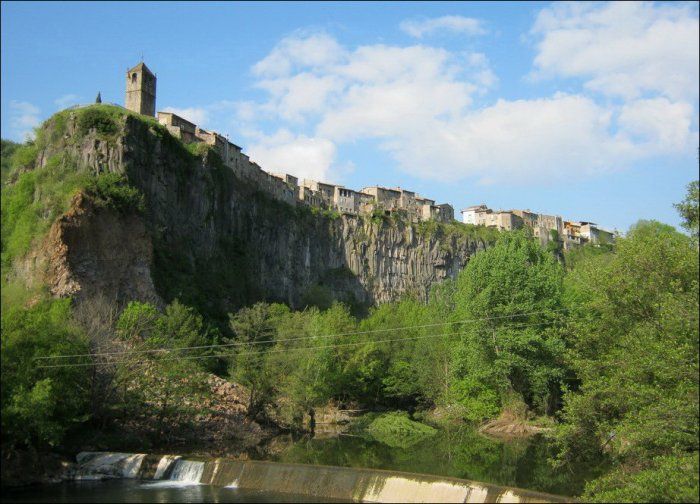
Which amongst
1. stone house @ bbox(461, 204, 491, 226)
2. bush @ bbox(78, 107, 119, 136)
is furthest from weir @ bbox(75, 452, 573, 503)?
stone house @ bbox(461, 204, 491, 226)

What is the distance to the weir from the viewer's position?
23500mm

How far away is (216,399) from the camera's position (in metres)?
41.6

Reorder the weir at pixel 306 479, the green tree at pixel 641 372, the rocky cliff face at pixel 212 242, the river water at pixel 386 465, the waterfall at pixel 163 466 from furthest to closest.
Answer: the rocky cliff face at pixel 212 242
the waterfall at pixel 163 466
the river water at pixel 386 465
the weir at pixel 306 479
the green tree at pixel 641 372

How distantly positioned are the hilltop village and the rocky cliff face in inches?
169

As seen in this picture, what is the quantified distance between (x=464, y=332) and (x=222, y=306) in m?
36.1

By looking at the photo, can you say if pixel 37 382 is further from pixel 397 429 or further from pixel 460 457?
pixel 397 429

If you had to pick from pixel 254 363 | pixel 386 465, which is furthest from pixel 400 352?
pixel 386 465

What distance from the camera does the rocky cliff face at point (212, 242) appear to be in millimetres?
56500

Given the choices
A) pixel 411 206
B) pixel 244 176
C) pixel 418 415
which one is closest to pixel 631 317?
pixel 418 415

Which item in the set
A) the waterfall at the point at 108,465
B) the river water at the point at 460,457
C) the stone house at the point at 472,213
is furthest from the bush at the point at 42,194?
the stone house at the point at 472,213

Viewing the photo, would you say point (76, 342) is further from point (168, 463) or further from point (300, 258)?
point (300, 258)

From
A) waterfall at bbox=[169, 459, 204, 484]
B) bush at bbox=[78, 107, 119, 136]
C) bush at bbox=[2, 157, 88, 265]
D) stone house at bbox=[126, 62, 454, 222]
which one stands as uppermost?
stone house at bbox=[126, 62, 454, 222]

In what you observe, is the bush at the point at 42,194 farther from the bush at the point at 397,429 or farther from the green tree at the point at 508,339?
the green tree at the point at 508,339

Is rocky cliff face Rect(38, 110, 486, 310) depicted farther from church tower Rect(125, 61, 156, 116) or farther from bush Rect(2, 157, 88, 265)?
church tower Rect(125, 61, 156, 116)
